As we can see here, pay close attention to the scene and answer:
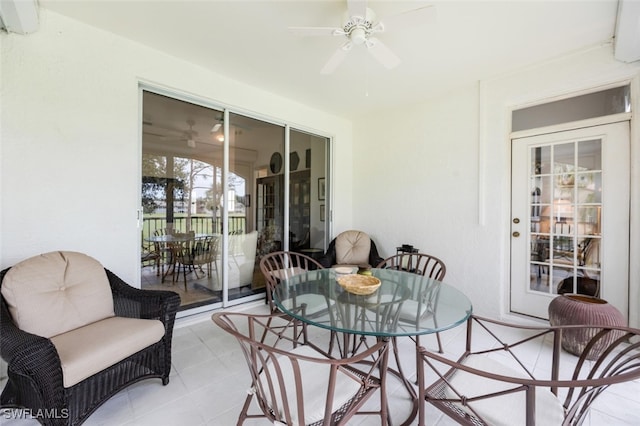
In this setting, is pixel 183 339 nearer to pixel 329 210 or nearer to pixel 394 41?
pixel 329 210

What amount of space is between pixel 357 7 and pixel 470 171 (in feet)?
7.48

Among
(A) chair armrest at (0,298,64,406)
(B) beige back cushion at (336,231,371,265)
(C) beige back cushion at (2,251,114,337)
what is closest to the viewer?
(A) chair armrest at (0,298,64,406)

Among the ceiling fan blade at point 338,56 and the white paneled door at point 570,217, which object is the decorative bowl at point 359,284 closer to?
the ceiling fan blade at point 338,56

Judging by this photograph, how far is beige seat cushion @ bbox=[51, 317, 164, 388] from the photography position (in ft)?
4.68

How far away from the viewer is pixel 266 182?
12.1 feet

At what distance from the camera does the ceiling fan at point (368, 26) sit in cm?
172

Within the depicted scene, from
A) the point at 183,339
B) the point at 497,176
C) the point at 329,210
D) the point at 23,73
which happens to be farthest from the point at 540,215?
the point at 23,73

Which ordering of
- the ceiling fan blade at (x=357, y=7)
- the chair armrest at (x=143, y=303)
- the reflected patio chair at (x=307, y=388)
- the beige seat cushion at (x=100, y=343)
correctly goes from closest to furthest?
1. the reflected patio chair at (x=307, y=388)
2. the beige seat cushion at (x=100, y=343)
3. the ceiling fan blade at (x=357, y=7)
4. the chair armrest at (x=143, y=303)

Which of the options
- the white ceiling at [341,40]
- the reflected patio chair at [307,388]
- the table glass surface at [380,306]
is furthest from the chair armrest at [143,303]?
the white ceiling at [341,40]

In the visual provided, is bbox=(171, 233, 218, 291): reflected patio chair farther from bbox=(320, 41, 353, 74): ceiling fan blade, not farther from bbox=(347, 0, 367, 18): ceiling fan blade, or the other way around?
bbox=(347, 0, 367, 18): ceiling fan blade

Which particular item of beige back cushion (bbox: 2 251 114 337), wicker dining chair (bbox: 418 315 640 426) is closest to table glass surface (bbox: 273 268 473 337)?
wicker dining chair (bbox: 418 315 640 426)

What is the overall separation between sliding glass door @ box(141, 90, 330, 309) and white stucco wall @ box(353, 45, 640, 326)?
152 cm

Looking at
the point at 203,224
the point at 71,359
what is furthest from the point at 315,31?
the point at 71,359

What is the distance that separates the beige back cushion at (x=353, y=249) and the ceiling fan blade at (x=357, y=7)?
273cm
